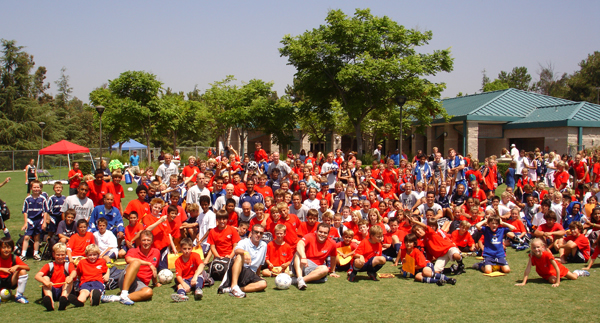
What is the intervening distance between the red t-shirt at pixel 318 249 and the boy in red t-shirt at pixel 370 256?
41cm

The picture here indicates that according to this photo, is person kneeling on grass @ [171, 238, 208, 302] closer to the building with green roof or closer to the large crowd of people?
the large crowd of people

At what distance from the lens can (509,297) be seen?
5.87 meters

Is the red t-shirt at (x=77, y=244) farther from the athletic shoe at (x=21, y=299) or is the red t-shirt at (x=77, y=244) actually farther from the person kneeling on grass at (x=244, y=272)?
the person kneeling on grass at (x=244, y=272)

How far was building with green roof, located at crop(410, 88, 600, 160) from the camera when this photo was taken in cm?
2455

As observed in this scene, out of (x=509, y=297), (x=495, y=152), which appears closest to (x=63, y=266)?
(x=509, y=297)

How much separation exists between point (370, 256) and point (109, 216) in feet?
15.5

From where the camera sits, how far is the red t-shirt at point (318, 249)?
6883mm

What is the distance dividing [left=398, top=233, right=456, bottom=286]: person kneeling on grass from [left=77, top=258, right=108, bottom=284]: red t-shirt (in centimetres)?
449

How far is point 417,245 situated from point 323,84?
18.7 meters

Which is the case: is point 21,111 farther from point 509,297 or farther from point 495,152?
point 509,297

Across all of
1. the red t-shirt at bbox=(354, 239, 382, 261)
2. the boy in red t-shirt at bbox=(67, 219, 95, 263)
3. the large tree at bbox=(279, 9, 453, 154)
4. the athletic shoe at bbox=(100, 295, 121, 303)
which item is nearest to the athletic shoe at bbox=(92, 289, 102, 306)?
the athletic shoe at bbox=(100, 295, 121, 303)

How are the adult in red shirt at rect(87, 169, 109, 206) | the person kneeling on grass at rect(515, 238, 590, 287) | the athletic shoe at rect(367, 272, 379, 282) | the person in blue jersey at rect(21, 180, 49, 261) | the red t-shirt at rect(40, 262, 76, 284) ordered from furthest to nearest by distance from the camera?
the adult in red shirt at rect(87, 169, 109, 206) < the person in blue jersey at rect(21, 180, 49, 261) < the athletic shoe at rect(367, 272, 379, 282) < the person kneeling on grass at rect(515, 238, 590, 287) < the red t-shirt at rect(40, 262, 76, 284)

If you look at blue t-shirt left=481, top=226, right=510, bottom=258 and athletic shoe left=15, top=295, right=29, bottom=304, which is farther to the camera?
blue t-shirt left=481, top=226, right=510, bottom=258

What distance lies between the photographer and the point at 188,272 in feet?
20.3
